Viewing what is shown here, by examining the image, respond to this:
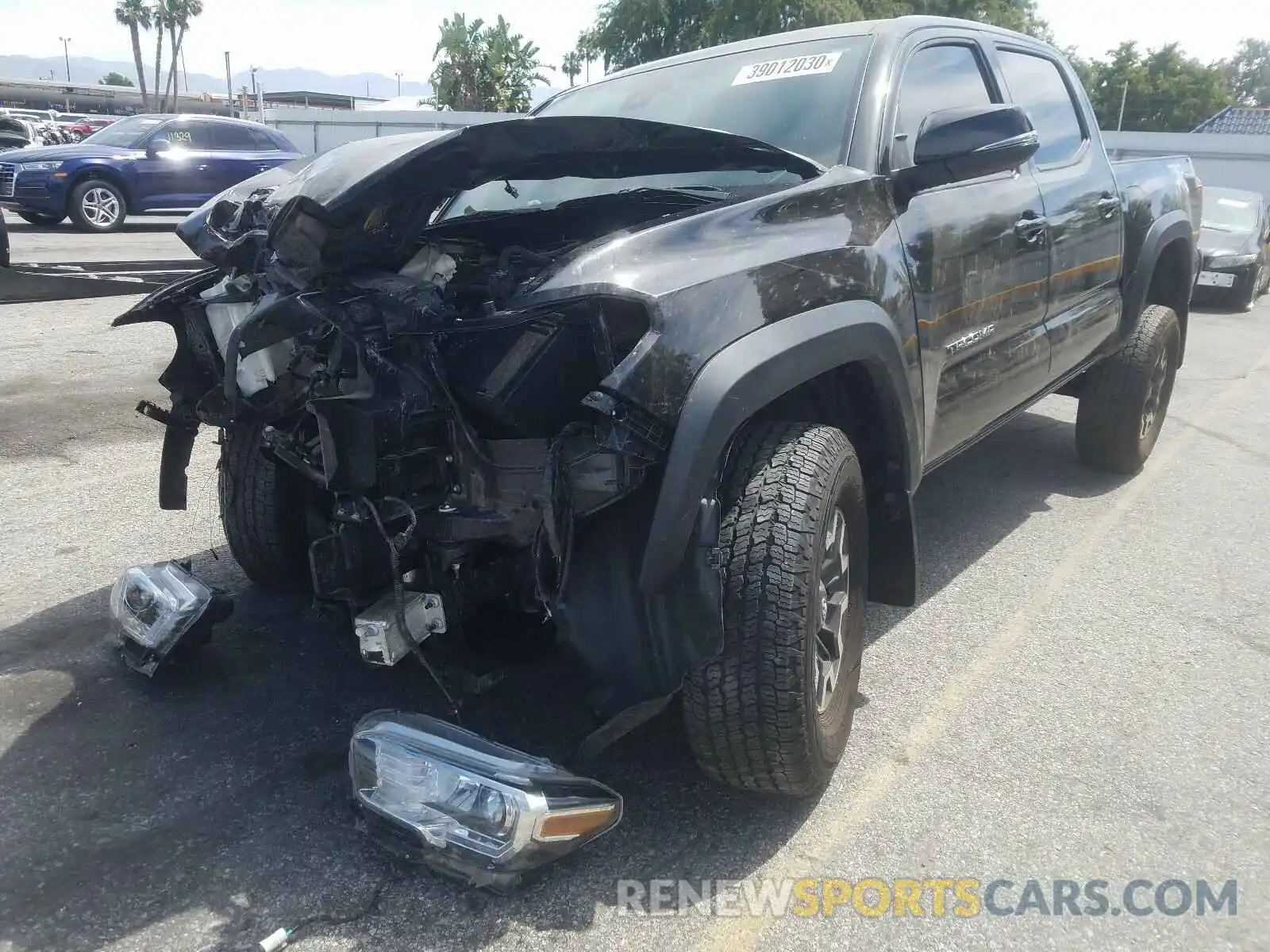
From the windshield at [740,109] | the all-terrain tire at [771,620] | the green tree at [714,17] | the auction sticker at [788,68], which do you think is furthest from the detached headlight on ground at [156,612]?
the green tree at [714,17]

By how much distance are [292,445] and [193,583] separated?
3.02 feet

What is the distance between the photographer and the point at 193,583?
327 centimetres

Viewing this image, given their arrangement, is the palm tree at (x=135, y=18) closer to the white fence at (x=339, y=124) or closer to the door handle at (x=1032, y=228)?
the white fence at (x=339, y=124)

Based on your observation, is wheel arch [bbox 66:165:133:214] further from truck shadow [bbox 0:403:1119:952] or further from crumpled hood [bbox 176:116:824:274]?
crumpled hood [bbox 176:116:824:274]

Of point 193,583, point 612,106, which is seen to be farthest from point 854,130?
point 193,583

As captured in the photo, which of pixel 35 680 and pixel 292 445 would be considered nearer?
pixel 292 445

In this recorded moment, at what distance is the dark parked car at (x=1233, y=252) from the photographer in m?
12.8

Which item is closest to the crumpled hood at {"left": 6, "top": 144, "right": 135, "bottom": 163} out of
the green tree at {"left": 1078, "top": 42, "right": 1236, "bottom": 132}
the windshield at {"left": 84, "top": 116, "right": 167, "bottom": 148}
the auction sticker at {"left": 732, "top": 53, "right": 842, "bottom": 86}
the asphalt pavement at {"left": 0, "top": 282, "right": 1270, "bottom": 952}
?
the windshield at {"left": 84, "top": 116, "right": 167, "bottom": 148}

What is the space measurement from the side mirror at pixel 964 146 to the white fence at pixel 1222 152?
87.2 ft

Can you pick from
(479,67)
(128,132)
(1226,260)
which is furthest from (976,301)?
(479,67)

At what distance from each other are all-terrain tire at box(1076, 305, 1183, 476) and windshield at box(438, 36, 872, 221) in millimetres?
2511

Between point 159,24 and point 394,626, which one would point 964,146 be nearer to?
point 394,626

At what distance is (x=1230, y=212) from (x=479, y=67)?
105 ft

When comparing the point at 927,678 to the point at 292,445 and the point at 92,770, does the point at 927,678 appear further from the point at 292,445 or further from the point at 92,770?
the point at 92,770
